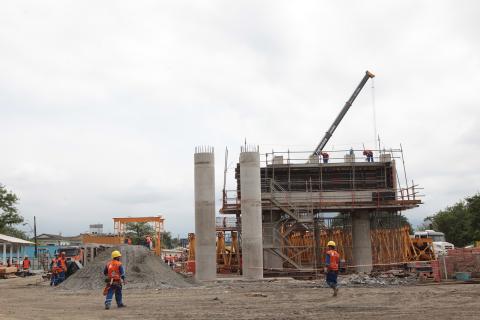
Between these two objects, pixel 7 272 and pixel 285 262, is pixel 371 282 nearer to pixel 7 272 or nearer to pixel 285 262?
pixel 285 262

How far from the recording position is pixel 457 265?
25812 millimetres

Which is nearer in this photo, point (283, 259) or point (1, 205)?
point (283, 259)

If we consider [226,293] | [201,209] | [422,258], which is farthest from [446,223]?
[226,293]

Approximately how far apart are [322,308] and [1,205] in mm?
55616

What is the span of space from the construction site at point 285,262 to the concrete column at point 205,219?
0.05m

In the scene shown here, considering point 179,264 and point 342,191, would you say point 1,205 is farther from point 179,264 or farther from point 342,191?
point 342,191

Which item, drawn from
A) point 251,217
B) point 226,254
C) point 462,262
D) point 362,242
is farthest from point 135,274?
point 362,242

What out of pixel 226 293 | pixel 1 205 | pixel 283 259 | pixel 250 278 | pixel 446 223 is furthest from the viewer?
pixel 446 223

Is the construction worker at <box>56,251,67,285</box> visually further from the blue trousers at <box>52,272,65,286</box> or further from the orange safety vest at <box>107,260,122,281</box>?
the orange safety vest at <box>107,260,122,281</box>

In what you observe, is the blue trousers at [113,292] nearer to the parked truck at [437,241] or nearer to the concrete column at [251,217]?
the concrete column at [251,217]

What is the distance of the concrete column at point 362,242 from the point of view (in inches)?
1441

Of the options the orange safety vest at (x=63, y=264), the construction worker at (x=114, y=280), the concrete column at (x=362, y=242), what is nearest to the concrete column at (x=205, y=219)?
the orange safety vest at (x=63, y=264)

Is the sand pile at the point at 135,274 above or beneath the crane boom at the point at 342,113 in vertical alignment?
beneath

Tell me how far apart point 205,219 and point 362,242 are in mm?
11452
